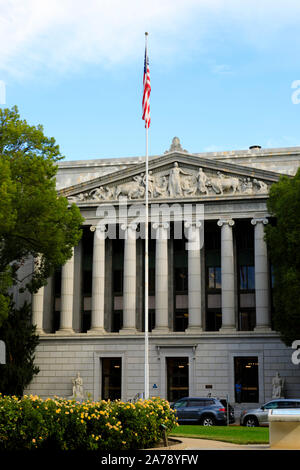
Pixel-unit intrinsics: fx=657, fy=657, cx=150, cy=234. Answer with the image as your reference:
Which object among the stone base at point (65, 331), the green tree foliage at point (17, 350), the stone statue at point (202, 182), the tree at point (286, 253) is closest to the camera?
the tree at point (286, 253)

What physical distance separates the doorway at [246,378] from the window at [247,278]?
6.58 metres

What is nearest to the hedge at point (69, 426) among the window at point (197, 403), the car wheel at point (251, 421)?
the car wheel at point (251, 421)

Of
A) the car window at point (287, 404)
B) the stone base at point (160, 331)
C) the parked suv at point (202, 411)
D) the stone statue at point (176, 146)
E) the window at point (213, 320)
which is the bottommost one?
the parked suv at point (202, 411)

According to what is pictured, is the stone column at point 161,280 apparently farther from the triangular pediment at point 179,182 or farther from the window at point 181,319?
the triangular pediment at point 179,182

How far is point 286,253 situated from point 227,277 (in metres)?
9.56

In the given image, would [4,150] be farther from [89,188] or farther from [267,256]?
[267,256]

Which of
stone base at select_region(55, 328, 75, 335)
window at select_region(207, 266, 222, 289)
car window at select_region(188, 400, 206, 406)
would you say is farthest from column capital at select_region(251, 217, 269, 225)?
car window at select_region(188, 400, 206, 406)

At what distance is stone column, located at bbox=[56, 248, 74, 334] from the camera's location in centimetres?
5650

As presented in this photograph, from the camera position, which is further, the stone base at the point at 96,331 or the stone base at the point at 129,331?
the stone base at the point at 96,331

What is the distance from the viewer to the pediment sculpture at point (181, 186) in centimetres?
5497

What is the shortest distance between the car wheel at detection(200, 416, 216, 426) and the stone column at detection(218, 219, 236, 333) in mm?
14191

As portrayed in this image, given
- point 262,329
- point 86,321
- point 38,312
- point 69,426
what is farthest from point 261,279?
point 69,426

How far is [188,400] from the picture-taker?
41.1 m
